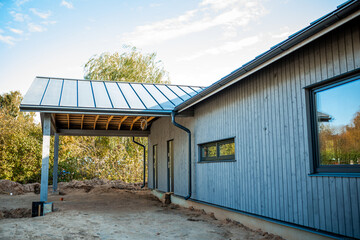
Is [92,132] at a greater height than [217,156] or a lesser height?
greater

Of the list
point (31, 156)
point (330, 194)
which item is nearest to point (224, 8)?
point (31, 156)

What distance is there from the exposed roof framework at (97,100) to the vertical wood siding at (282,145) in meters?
2.11

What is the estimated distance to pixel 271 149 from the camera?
5293 millimetres

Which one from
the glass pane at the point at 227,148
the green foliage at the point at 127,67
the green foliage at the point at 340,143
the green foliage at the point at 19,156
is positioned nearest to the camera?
the green foliage at the point at 340,143

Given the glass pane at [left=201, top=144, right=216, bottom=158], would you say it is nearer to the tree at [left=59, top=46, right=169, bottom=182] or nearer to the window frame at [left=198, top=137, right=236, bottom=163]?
the window frame at [left=198, top=137, right=236, bottom=163]

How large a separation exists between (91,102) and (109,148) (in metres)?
12.2

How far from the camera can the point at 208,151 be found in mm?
8148

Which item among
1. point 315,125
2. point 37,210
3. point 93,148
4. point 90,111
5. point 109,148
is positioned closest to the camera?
point 315,125

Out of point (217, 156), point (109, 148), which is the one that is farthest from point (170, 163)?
point (109, 148)

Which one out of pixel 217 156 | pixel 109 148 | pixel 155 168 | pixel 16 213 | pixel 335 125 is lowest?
pixel 16 213

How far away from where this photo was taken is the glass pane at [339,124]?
3834 millimetres

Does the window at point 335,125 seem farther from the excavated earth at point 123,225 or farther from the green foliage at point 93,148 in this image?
the green foliage at point 93,148

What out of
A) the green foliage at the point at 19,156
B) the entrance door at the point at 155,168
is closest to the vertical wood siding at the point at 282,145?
the entrance door at the point at 155,168

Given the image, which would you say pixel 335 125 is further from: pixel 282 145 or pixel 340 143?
pixel 282 145
